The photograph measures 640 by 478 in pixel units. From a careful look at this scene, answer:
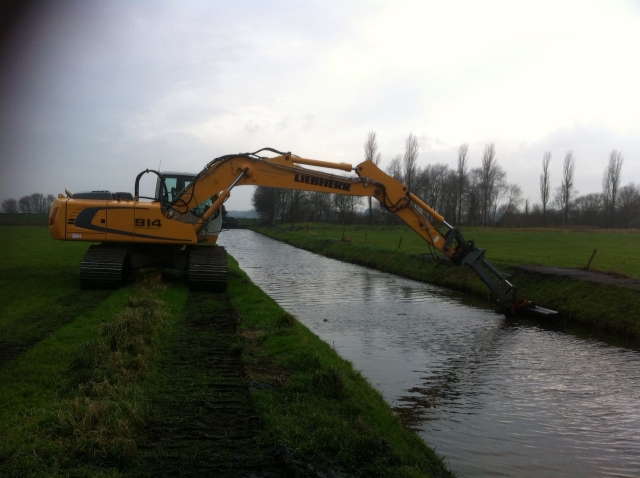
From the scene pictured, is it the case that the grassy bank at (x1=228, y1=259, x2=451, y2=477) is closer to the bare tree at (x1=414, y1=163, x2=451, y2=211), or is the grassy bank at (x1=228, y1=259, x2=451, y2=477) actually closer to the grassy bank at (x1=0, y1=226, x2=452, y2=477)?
the grassy bank at (x1=0, y1=226, x2=452, y2=477)

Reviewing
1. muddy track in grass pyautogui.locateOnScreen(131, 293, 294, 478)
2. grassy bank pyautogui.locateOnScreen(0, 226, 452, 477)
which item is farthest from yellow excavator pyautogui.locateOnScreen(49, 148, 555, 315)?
muddy track in grass pyautogui.locateOnScreen(131, 293, 294, 478)

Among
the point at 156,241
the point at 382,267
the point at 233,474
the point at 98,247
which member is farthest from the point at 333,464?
the point at 382,267

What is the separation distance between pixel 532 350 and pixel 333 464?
863cm

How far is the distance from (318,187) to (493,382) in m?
6.99

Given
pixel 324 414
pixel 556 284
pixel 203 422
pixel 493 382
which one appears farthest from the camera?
pixel 556 284

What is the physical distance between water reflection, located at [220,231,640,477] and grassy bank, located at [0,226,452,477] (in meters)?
1.01

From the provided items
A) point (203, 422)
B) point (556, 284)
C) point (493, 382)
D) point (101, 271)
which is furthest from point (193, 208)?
point (556, 284)

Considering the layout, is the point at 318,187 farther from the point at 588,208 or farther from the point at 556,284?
the point at 588,208

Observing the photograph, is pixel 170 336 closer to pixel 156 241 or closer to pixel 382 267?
pixel 156 241

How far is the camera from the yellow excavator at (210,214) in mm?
15359

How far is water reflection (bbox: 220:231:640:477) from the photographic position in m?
7.12

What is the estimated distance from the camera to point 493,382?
10.2 metres

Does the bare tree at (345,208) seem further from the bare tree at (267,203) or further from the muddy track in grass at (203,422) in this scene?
the muddy track in grass at (203,422)

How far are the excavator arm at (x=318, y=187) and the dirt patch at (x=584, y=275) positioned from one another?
9.40 ft
